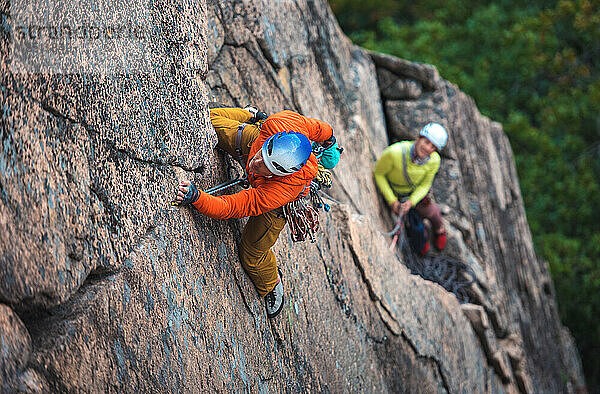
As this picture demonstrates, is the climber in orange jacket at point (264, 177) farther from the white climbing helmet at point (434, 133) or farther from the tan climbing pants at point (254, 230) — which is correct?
the white climbing helmet at point (434, 133)

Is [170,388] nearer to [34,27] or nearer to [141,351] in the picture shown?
[141,351]

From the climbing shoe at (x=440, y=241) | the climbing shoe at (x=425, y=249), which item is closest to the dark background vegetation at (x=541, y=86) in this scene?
the climbing shoe at (x=440, y=241)

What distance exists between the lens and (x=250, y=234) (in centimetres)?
375

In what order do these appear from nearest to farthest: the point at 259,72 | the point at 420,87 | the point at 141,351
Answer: the point at 141,351 → the point at 259,72 → the point at 420,87

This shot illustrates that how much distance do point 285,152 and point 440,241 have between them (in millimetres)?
5171

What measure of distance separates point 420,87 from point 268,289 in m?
5.60

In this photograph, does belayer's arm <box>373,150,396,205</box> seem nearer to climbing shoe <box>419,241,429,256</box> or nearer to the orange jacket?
climbing shoe <box>419,241,429,256</box>

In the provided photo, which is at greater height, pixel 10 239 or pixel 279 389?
pixel 10 239

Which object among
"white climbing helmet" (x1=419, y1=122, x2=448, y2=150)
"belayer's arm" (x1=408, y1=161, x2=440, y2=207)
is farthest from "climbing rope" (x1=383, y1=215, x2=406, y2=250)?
"white climbing helmet" (x1=419, y1=122, x2=448, y2=150)

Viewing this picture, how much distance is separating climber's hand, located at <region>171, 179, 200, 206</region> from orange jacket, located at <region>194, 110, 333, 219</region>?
0.03 metres

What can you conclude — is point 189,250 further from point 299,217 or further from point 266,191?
point 299,217

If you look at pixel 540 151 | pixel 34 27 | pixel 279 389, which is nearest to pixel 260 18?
pixel 34 27

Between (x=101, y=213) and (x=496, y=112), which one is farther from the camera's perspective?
(x=496, y=112)

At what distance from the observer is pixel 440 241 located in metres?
7.91
